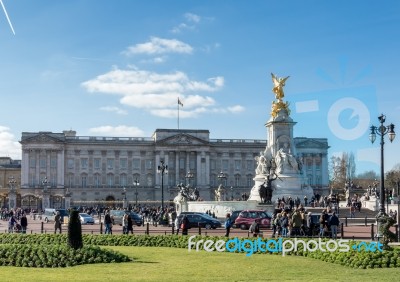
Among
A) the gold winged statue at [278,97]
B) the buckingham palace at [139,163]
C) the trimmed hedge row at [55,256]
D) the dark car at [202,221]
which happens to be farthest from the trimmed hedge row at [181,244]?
the buckingham palace at [139,163]

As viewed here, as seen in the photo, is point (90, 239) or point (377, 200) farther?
point (377, 200)

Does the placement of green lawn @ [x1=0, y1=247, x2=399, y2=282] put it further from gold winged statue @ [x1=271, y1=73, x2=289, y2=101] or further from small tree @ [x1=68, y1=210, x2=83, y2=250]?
gold winged statue @ [x1=271, y1=73, x2=289, y2=101]

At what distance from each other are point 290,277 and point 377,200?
49338mm

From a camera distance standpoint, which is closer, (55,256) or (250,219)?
(55,256)

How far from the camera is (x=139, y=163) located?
13262 centimetres

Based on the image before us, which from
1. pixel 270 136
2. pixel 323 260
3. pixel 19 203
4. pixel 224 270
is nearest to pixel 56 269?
pixel 224 270

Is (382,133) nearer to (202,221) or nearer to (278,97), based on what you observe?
(202,221)

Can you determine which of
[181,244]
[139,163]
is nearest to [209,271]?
[181,244]

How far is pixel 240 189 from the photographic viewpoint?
13650 cm

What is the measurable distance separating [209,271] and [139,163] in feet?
377

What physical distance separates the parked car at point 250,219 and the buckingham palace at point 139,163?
87100 millimetres

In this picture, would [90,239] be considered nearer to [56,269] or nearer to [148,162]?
[56,269]

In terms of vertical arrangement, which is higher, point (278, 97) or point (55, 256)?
point (278, 97)

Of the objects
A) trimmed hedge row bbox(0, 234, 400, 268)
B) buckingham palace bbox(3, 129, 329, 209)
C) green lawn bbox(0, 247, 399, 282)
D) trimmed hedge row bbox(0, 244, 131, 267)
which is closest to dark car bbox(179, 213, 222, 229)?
trimmed hedge row bbox(0, 234, 400, 268)
